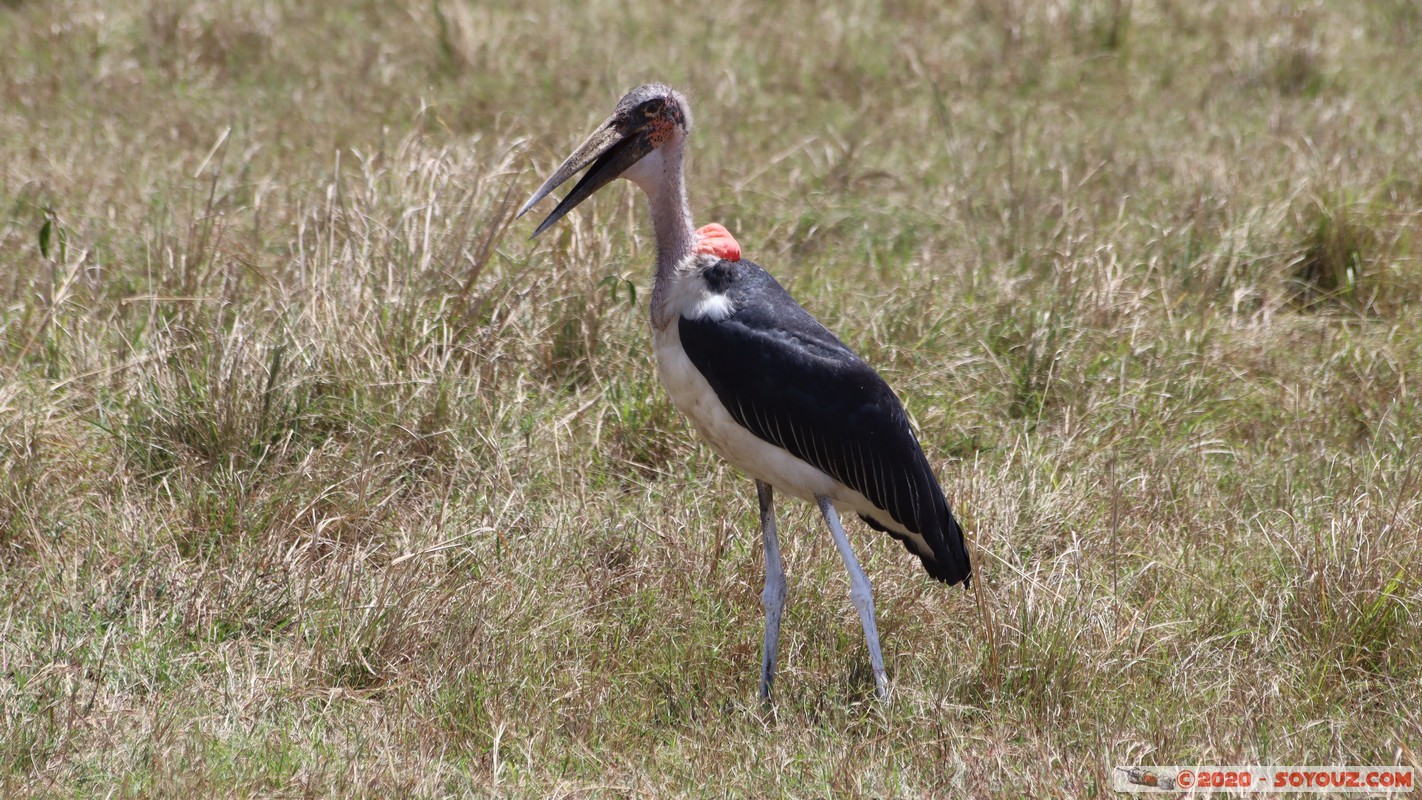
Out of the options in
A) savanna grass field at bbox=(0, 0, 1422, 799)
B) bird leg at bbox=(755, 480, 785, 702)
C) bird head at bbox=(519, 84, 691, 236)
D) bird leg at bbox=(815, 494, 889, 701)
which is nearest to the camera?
savanna grass field at bbox=(0, 0, 1422, 799)

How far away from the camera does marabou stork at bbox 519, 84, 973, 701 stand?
3678mm

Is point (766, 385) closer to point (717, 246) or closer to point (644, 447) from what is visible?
point (717, 246)

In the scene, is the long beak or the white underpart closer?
the white underpart

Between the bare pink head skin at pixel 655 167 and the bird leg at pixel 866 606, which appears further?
the bare pink head skin at pixel 655 167

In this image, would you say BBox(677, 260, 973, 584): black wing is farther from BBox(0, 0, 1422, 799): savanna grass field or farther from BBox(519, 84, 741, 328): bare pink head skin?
BBox(0, 0, 1422, 799): savanna grass field

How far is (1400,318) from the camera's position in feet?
19.1

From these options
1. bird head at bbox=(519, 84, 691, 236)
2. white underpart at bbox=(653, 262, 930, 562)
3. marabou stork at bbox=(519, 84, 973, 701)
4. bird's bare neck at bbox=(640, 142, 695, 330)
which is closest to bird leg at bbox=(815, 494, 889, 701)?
marabou stork at bbox=(519, 84, 973, 701)

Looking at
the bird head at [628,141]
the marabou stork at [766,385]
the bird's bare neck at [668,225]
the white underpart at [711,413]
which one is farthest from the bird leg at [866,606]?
the bird head at [628,141]

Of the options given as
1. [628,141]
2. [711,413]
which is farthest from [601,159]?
[711,413]

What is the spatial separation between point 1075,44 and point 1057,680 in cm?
575

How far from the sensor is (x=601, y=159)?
3.94m

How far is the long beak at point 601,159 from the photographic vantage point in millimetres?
3887

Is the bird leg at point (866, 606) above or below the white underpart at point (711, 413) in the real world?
below

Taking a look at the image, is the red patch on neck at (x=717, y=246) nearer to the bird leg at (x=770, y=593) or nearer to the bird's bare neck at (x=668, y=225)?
the bird's bare neck at (x=668, y=225)
